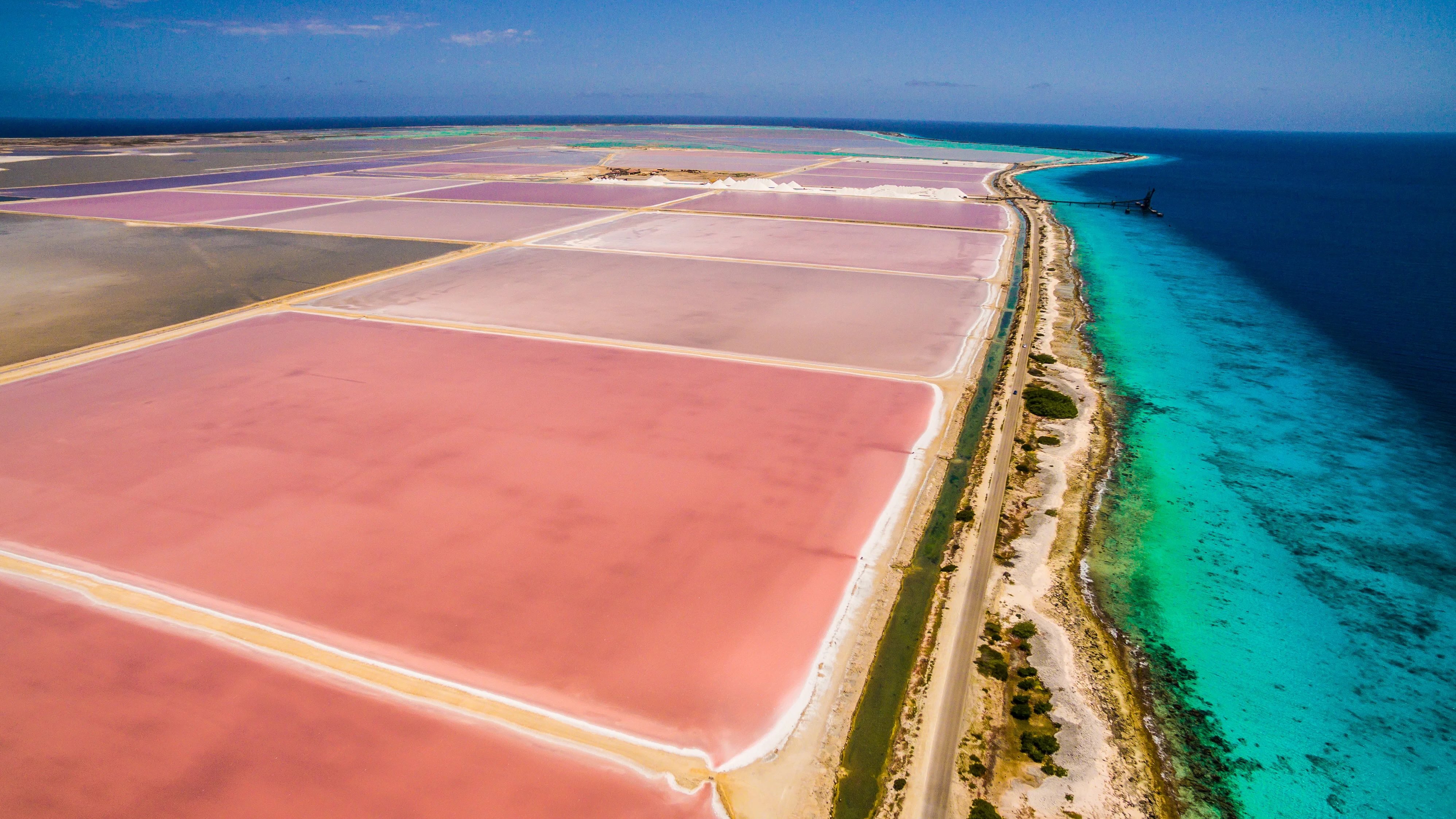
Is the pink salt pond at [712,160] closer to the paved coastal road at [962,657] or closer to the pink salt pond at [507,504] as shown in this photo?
the pink salt pond at [507,504]

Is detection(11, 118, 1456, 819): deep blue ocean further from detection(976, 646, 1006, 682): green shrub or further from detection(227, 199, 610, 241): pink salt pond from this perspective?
detection(227, 199, 610, 241): pink salt pond

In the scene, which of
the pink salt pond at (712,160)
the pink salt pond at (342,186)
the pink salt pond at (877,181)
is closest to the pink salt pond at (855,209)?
the pink salt pond at (877,181)

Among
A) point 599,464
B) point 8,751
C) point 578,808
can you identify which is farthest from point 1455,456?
point 8,751

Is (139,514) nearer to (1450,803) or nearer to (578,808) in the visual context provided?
(578,808)

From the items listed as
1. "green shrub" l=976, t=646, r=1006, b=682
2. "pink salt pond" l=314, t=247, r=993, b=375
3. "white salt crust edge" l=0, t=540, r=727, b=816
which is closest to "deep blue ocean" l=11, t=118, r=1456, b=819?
"green shrub" l=976, t=646, r=1006, b=682

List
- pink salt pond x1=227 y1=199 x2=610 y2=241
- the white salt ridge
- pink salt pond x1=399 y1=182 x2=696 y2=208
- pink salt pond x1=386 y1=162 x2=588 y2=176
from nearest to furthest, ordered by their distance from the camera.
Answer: pink salt pond x1=227 y1=199 x2=610 y2=241, pink salt pond x1=399 y1=182 x2=696 y2=208, the white salt ridge, pink salt pond x1=386 y1=162 x2=588 y2=176

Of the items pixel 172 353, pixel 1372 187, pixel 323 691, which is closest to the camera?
pixel 323 691
